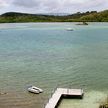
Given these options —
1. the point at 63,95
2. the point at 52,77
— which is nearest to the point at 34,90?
the point at 63,95

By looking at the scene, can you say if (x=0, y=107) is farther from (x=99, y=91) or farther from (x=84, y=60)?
(x=84, y=60)

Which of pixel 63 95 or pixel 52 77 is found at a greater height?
pixel 63 95

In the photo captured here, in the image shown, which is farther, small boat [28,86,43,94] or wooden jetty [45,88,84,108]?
small boat [28,86,43,94]

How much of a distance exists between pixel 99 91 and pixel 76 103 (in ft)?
24.3

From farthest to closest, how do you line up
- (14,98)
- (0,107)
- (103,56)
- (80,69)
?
(103,56), (80,69), (14,98), (0,107)

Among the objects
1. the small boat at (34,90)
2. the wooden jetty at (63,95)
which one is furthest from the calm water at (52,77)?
the wooden jetty at (63,95)

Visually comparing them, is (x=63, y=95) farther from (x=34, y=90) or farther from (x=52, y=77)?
(x=52, y=77)

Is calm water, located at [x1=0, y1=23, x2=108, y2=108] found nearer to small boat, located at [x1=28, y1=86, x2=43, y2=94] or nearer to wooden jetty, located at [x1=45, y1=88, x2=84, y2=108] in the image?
small boat, located at [x1=28, y1=86, x2=43, y2=94]

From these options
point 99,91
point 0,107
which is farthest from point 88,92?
point 0,107

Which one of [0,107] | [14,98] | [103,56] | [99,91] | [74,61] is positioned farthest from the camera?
[103,56]

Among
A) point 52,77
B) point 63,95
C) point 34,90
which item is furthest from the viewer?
point 52,77

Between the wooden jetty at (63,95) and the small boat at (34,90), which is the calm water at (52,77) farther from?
the wooden jetty at (63,95)

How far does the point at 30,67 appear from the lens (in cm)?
6731

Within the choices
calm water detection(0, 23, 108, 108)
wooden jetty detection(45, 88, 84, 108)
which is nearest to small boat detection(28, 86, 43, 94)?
calm water detection(0, 23, 108, 108)
